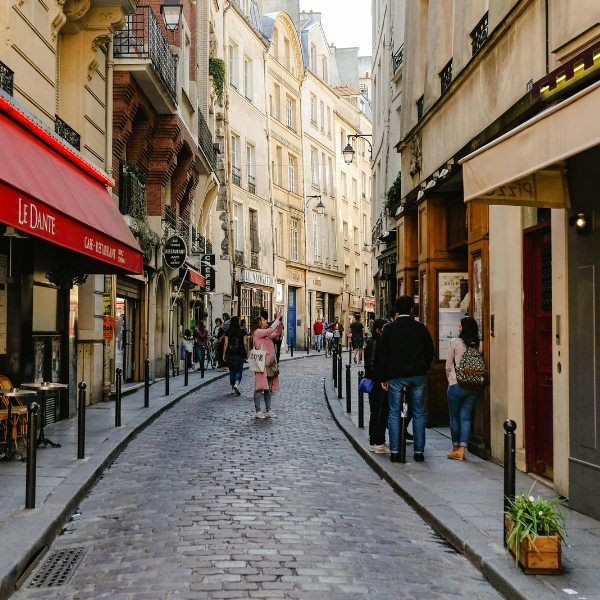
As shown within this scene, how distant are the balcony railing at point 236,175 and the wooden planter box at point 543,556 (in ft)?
101

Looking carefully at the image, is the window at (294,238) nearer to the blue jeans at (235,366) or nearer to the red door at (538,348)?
the blue jeans at (235,366)

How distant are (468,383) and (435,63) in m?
6.04

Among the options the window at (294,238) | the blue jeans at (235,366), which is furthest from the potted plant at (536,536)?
the window at (294,238)

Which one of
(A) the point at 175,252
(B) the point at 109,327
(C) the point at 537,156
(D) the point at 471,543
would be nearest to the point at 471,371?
(D) the point at 471,543

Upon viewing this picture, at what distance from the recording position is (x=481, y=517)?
20.9 ft

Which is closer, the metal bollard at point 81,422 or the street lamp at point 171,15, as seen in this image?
the metal bollard at point 81,422

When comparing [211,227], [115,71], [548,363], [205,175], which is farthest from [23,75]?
[211,227]

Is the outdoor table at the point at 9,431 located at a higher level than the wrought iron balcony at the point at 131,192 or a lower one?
lower

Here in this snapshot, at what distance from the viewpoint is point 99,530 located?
20.5 feet

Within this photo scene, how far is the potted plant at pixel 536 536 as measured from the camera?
4879 millimetres

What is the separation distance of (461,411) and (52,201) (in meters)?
5.16

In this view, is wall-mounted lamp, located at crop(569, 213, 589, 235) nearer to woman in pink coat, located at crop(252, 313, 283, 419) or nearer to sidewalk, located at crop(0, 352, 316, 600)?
sidewalk, located at crop(0, 352, 316, 600)

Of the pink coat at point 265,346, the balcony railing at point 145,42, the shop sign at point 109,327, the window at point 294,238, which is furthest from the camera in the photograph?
the window at point 294,238

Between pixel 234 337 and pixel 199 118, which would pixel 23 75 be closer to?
pixel 234 337
